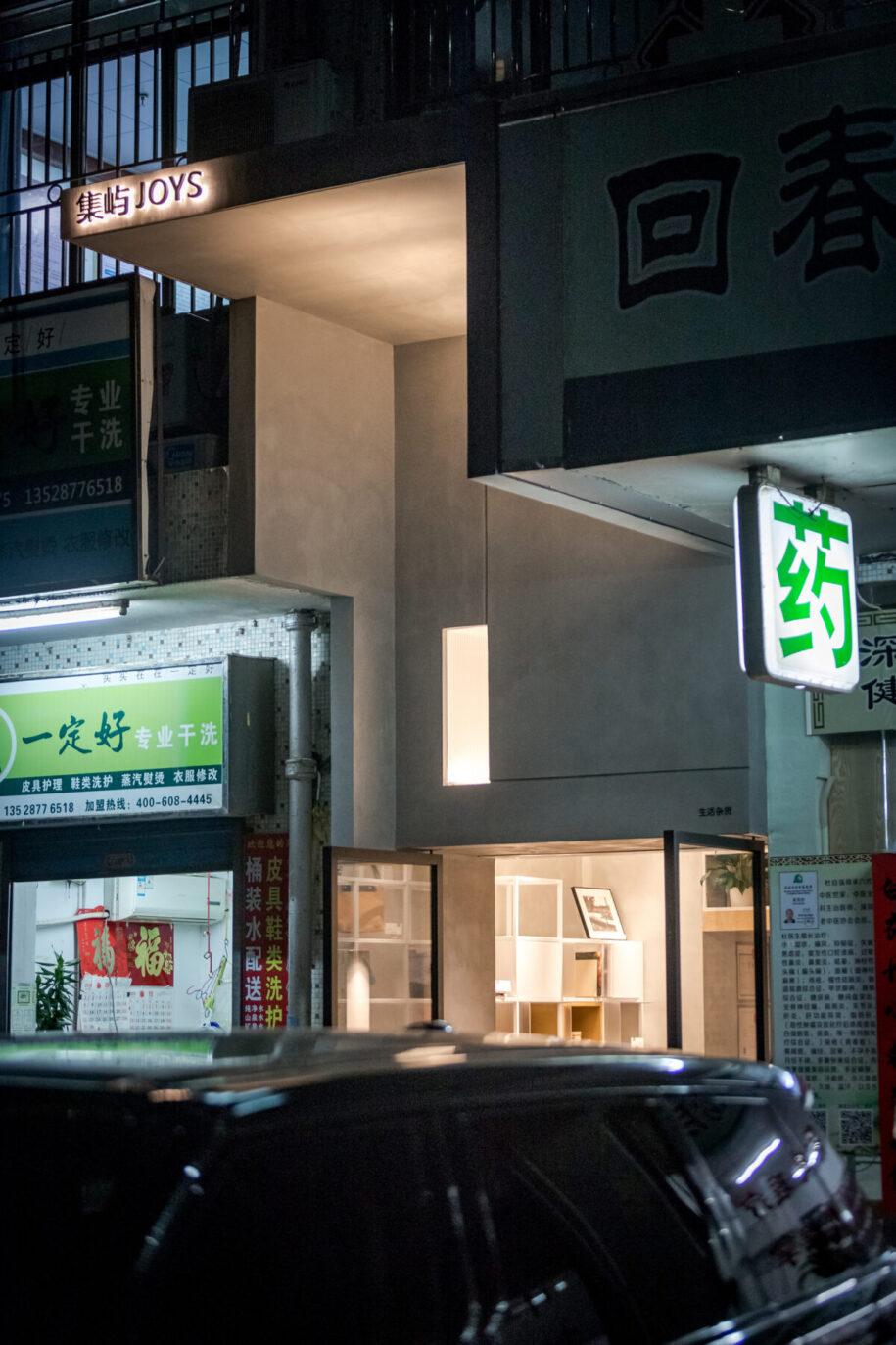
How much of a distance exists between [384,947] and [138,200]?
488cm

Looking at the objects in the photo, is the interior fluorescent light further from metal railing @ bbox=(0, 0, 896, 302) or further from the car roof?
the car roof

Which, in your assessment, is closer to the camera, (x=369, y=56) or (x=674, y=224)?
(x=674, y=224)

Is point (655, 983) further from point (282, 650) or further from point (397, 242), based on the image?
point (397, 242)

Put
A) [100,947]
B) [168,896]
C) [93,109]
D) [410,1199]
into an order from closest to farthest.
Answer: [410,1199] < [168,896] < [100,947] < [93,109]

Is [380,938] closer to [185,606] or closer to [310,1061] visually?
[185,606]

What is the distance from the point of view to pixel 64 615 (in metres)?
11.2

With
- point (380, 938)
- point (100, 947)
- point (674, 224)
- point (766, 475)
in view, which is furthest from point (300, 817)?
point (674, 224)

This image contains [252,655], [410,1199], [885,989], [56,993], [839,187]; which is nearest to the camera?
[410,1199]

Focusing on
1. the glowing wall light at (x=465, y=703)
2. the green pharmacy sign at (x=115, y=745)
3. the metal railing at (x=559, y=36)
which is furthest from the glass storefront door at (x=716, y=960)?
the metal railing at (x=559, y=36)

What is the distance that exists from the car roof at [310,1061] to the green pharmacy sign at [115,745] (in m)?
7.94

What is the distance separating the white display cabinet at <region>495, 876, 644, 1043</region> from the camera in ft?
46.7

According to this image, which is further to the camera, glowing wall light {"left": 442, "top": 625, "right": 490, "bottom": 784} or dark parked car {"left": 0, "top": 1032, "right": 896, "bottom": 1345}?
glowing wall light {"left": 442, "top": 625, "right": 490, "bottom": 784}

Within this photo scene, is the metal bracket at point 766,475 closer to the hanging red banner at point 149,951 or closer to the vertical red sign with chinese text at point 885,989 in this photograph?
the vertical red sign with chinese text at point 885,989

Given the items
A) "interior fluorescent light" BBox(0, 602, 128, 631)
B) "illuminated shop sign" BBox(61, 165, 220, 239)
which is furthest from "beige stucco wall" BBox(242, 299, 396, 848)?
"interior fluorescent light" BBox(0, 602, 128, 631)
